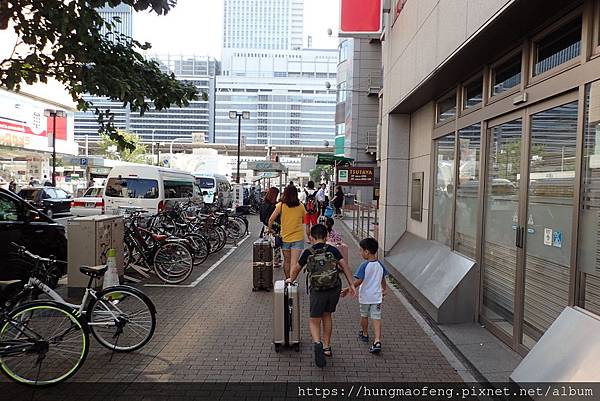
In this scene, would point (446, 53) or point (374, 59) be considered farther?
point (374, 59)

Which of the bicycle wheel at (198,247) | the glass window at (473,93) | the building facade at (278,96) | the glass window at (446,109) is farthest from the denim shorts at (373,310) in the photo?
the building facade at (278,96)

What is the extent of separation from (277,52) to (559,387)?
12868cm

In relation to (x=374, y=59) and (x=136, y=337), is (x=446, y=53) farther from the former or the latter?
(x=374, y=59)

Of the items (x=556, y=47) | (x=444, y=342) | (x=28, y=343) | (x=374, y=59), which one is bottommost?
(x=444, y=342)

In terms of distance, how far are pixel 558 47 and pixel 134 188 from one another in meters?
12.8

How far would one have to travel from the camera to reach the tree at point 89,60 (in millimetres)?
5672

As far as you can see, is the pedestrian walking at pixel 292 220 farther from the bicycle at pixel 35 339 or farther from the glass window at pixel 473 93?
the bicycle at pixel 35 339

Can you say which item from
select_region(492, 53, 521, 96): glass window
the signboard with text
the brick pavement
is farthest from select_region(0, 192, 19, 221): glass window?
the signboard with text

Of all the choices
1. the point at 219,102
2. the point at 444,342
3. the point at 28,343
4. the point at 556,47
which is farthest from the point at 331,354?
the point at 219,102

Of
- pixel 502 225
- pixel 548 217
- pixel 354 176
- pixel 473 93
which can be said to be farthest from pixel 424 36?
pixel 354 176

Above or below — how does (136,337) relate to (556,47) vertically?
below

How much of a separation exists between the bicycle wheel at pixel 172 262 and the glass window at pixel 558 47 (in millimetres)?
6307

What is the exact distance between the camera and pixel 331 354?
17.1 feet

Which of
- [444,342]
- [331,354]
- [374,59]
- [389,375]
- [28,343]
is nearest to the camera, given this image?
[28,343]
